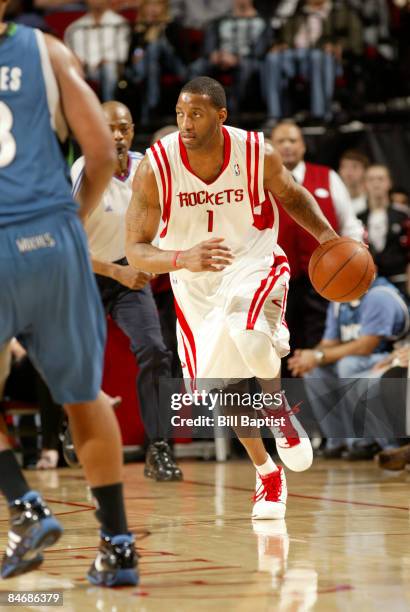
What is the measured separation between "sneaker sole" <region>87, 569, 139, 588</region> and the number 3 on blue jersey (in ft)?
4.07

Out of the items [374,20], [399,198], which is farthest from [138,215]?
[374,20]

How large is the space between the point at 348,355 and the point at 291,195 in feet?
10.2

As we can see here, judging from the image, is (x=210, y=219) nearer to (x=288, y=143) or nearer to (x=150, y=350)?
(x=150, y=350)

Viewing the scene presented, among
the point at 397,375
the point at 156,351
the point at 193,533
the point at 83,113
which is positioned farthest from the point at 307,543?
the point at 397,375

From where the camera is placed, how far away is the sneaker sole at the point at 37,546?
3.06m

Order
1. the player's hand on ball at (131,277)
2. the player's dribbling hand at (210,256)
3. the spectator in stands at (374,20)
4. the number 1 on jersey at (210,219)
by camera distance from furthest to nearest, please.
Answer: the spectator in stands at (374,20), the player's hand on ball at (131,277), the number 1 on jersey at (210,219), the player's dribbling hand at (210,256)

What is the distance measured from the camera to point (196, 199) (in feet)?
16.7

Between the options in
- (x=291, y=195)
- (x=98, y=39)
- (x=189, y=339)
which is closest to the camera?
(x=291, y=195)

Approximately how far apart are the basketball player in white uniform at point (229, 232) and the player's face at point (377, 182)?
391cm

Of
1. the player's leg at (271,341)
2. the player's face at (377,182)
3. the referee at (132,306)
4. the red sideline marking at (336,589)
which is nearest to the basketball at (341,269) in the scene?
the player's leg at (271,341)

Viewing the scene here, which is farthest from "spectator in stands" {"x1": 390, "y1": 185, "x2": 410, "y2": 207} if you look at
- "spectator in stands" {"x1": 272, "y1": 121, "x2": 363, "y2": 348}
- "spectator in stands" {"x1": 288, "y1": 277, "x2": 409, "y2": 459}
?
"spectator in stands" {"x1": 288, "y1": 277, "x2": 409, "y2": 459}

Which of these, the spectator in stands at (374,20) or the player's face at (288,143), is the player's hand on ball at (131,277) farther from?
the spectator in stands at (374,20)

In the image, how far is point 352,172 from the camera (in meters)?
9.64

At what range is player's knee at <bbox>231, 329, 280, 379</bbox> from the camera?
189 inches
